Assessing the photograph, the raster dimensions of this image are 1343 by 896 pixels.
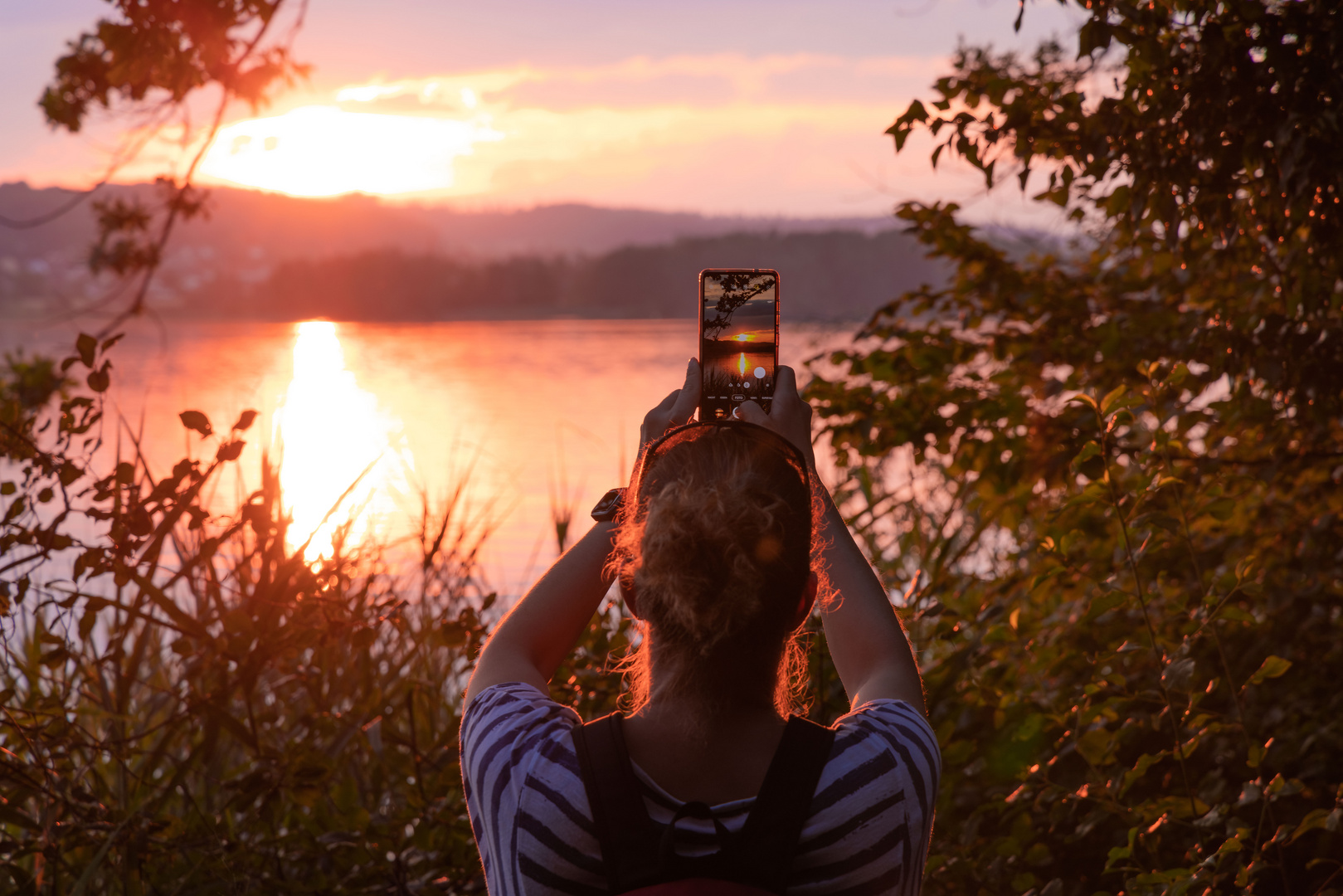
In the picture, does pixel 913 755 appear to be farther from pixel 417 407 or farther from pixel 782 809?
pixel 417 407

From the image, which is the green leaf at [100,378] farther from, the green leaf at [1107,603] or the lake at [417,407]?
the green leaf at [1107,603]

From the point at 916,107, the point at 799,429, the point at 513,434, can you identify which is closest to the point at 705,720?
the point at 799,429

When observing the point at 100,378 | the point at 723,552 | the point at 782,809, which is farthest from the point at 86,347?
the point at 782,809

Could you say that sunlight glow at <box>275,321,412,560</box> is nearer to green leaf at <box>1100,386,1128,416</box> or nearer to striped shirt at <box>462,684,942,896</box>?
striped shirt at <box>462,684,942,896</box>

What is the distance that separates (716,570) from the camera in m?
1.19

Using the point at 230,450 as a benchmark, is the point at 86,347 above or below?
above

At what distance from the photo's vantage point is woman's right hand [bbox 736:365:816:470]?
1518mm

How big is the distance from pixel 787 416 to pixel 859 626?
329 mm

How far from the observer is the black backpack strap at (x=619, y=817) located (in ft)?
3.69

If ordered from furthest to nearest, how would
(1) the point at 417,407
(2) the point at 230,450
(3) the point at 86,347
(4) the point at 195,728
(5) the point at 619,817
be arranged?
(1) the point at 417,407, (4) the point at 195,728, (2) the point at 230,450, (3) the point at 86,347, (5) the point at 619,817

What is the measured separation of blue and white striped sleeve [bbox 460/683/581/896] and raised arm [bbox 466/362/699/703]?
83mm

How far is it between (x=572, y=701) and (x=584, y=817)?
1.53 metres

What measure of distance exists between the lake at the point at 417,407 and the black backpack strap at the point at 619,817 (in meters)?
1.19

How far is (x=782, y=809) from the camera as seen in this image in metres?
1.14
